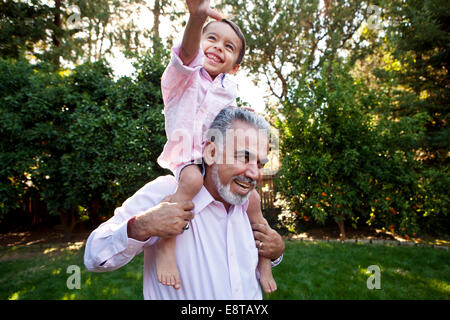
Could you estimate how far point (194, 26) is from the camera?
1266 millimetres

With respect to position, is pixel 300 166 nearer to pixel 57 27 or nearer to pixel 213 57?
pixel 213 57

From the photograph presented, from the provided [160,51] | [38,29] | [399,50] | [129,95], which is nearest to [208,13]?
[129,95]

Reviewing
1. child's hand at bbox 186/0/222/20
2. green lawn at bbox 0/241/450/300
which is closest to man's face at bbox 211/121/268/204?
child's hand at bbox 186/0/222/20

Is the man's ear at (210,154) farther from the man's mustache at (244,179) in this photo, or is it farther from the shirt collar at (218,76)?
the shirt collar at (218,76)

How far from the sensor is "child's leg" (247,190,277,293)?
1.71 metres

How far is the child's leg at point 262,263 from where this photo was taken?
1.71m

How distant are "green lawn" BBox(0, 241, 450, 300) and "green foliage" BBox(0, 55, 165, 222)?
1.53m

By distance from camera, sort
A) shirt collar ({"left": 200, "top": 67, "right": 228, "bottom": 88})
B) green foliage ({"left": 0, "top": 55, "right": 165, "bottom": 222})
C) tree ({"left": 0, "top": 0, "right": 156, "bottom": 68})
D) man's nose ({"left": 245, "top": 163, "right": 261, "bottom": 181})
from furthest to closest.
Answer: tree ({"left": 0, "top": 0, "right": 156, "bottom": 68})
green foliage ({"left": 0, "top": 55, "right": 165, "bottom": 222})
shirt collar ({"left": 200, "top": 67, "right": 228, "bottom": 88})
man's nose ({"left": 245, "top": 163, "right": 261, "bottom": 181})

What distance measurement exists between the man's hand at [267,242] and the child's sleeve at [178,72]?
101cm

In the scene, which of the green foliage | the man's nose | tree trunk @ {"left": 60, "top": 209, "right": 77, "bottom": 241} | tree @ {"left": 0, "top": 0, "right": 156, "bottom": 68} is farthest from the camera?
tree @ {"left": 0, "top": 0, "right": 156, "bottom": 68}

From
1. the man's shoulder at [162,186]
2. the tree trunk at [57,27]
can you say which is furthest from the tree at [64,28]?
the man's shoulder at [162,186]

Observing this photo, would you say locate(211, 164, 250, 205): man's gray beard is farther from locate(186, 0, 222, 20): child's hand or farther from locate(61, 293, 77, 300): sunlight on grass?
locate(61, 293, 77, 300): sunlight on grass

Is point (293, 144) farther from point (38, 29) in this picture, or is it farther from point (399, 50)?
point (38, 29)

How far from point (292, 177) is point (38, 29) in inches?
480
